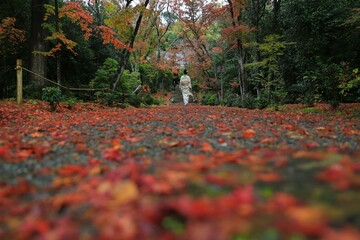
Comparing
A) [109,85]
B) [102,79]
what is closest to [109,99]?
[109,85]

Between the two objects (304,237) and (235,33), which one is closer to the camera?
(304,237)

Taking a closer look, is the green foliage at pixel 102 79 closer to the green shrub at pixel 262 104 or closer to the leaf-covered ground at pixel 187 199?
the green shrub at pixel 262 104

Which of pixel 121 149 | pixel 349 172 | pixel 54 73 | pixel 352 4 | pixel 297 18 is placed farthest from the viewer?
pixel 54 73

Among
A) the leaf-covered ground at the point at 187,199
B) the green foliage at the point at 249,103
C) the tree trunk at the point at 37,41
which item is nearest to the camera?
the leaf-covered ground at the point at 187,199

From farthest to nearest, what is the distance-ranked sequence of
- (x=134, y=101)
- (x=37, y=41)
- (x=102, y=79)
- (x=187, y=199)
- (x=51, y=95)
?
(x=134, y=101), (x=102, y=79), (x=37, y=41), (x=51, y=95), (x=187, y=199)

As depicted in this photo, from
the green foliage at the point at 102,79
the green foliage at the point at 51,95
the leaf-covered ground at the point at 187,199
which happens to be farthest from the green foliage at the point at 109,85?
the leaf-covered ground at the point at 187,199

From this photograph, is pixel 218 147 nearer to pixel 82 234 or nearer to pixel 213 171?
pixel 213 171

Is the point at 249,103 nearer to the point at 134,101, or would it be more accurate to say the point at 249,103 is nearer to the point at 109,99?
the point at 134,101

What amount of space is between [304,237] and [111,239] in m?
0.73

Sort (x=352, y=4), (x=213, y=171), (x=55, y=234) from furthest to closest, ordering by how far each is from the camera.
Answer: (x=352, y=4), (x=213, y=171), (x=55, y=234)

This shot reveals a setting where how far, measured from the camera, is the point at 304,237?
3.13 ft

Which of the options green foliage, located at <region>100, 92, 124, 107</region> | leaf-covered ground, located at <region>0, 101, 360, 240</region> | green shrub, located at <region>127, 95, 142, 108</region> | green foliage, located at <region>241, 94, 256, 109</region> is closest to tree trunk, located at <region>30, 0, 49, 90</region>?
green foliage, located at <region>100, 92, 124, 107</region>

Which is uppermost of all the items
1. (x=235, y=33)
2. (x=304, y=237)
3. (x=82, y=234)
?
(x=235, y=33)

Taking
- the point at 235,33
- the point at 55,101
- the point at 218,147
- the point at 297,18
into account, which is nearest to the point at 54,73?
the point at 55,101
